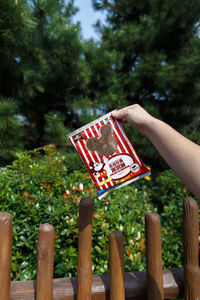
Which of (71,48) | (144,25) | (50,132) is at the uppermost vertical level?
(144,25)

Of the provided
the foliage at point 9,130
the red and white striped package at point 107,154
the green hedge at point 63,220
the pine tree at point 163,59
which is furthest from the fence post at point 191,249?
the pine tree at point 163,59

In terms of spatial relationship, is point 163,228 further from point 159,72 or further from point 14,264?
point 159,72

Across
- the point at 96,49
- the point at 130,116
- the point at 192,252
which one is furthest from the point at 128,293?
the point at 96,49

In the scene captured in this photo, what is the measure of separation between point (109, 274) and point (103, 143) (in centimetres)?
45

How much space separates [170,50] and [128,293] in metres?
3.01

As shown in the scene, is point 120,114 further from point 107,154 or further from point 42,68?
point 42,68

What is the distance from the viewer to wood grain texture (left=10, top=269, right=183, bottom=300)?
0.69m

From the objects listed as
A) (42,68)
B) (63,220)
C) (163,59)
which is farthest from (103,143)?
(163,59)

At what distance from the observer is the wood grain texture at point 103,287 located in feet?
2.27

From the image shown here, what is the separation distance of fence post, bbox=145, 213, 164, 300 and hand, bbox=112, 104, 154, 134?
13.0 inches

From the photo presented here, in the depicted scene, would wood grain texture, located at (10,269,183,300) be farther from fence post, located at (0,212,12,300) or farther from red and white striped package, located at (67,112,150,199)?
red and white striped package, located at (67,112,150,199)

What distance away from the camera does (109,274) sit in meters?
0.72

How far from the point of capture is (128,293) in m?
0.74

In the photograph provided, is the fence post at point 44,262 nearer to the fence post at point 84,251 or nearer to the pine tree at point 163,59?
the fence post at point 84,251
